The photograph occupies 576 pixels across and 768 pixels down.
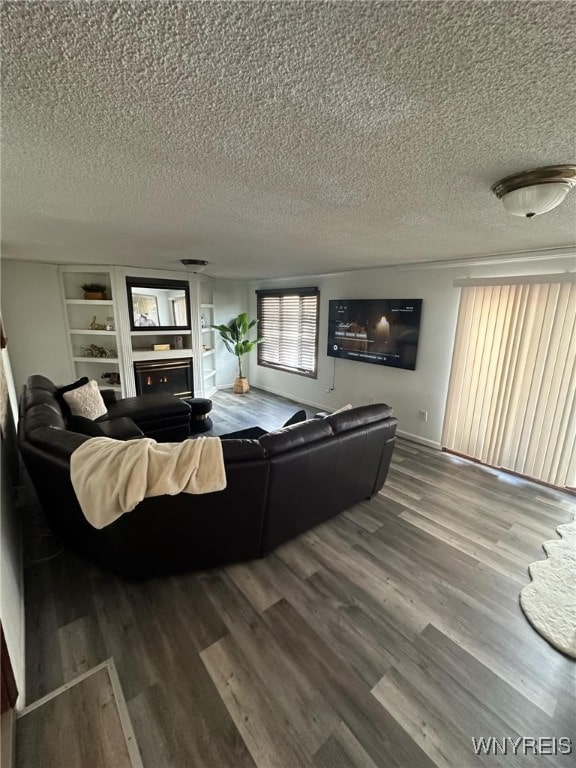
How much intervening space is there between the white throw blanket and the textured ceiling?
1295 millimetres

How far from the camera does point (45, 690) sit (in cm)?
134

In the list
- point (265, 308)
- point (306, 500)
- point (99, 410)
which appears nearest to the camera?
point (306, 500)

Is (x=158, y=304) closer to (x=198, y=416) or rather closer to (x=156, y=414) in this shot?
(x=198, y=416)

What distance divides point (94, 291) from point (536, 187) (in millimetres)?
5112

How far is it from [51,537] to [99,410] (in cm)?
142

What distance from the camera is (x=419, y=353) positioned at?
391cm

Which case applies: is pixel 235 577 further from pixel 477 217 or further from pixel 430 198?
pixel 477 217

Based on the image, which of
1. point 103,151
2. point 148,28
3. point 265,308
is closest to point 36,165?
point 103,151

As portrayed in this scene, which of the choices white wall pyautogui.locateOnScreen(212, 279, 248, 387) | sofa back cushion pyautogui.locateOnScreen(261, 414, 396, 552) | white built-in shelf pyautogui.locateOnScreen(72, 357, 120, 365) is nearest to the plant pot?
white wall pyautogui.locateOnScreen(212, 279, 248, 387)

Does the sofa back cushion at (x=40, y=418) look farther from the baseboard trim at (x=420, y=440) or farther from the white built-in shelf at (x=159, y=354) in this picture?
the baseboard trim at (x=420, y=440)

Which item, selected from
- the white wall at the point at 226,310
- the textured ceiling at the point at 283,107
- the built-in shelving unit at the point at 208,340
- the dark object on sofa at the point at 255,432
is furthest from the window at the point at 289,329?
the textured ceiling at the point at 283,107

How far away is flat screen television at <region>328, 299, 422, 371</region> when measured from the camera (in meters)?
3.95

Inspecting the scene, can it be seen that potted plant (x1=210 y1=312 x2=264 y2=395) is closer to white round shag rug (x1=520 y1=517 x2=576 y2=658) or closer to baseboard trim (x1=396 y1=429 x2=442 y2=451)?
baseboard trim (x1=396 y1=429 x2=442 y2=451)

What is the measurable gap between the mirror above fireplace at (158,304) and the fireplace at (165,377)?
1.79 ft
